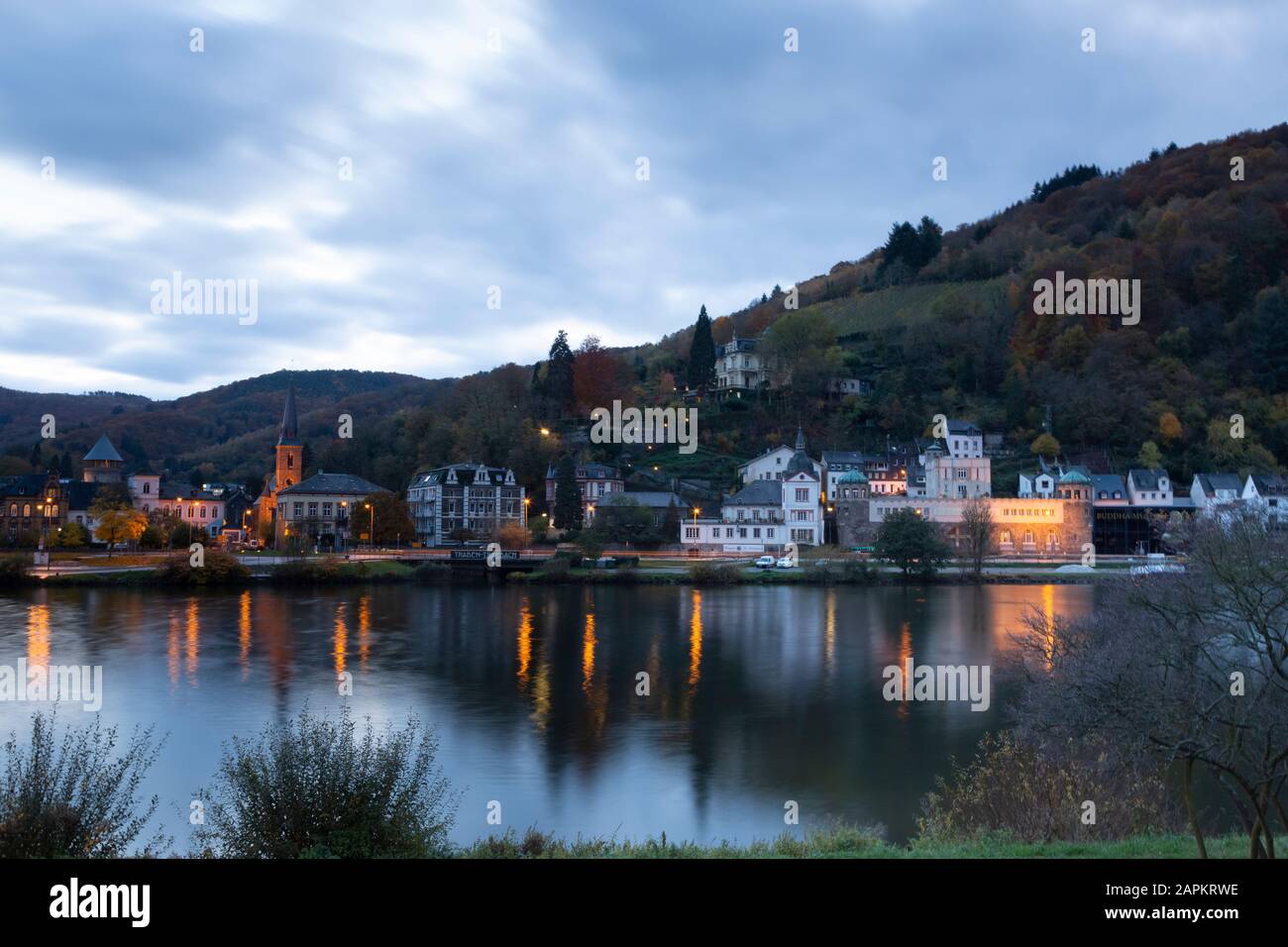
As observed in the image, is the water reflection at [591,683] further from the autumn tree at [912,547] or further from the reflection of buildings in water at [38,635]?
the autumn tree at [912,547]

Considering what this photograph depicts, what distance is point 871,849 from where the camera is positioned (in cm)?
1015

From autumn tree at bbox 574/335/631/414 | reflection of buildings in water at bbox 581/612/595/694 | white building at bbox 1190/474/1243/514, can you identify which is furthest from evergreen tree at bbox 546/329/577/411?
white building at bbox 1190/474/1243/514

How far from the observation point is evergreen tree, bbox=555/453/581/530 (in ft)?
187

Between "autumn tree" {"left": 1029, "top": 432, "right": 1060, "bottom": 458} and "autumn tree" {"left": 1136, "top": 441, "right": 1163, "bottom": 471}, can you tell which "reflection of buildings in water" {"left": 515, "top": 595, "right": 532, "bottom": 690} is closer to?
"autumn tree" {"left": 1029, "top": 432, "right": 1060, "bottom": 458}

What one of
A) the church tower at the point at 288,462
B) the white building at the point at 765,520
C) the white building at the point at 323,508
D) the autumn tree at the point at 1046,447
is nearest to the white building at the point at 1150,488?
the autumn tree at the point at 1046,447

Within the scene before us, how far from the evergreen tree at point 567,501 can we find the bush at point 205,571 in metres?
17.4

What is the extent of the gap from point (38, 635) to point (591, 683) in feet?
62.6

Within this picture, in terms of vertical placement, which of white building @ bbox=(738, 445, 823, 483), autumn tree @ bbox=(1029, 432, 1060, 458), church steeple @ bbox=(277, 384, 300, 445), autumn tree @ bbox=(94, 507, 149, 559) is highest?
church steeple @ bbox=(277, 384, 300, 445)

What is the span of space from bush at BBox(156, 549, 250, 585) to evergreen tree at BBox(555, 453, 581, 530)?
17.4m

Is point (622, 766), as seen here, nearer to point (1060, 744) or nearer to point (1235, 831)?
point (1060, 744)

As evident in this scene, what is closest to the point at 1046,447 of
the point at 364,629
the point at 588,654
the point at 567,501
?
the point at 567,501

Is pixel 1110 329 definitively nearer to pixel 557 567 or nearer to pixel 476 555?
pixel 557 567

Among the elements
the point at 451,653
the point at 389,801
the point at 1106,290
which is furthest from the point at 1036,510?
the point at 389,801

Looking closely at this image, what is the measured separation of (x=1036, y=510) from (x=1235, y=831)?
49235 mm
